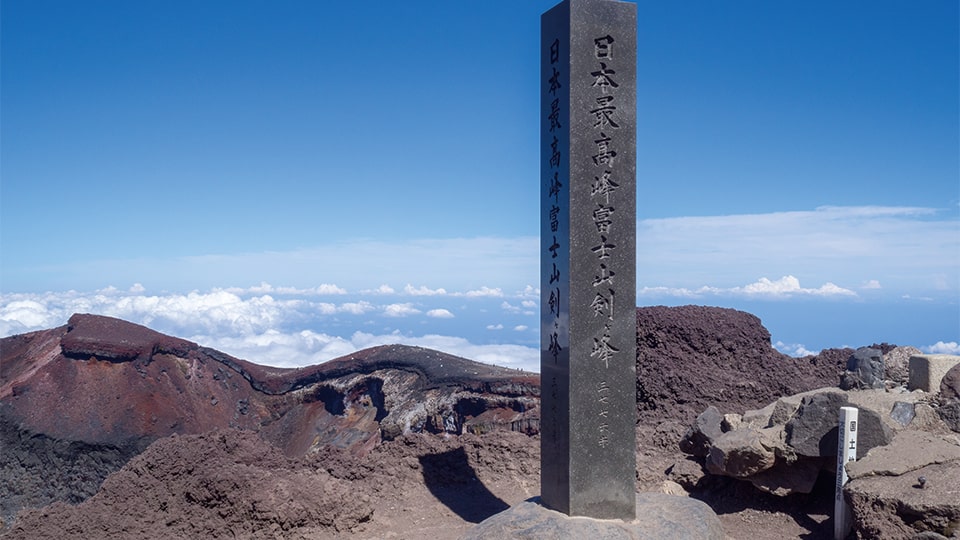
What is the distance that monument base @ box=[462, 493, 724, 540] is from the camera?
569 centimetres

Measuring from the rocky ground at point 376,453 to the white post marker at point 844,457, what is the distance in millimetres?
380

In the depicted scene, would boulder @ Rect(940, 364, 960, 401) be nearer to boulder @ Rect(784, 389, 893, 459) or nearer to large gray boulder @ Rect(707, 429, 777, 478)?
boulder @ Rect(784, 389, 893, 459)

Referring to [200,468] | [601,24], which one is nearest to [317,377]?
[200,468]

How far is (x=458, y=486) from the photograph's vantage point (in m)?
8.08

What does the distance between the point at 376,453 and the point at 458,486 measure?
103cm

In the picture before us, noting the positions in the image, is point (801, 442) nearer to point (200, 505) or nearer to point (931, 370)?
point (931, 370)

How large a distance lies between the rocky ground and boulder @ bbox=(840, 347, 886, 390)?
4.97 feet

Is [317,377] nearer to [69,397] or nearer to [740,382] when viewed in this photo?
[69,397]

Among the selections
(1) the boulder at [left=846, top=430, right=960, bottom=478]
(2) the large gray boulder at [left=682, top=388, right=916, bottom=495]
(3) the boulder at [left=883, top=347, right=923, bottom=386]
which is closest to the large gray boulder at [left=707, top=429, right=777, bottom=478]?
(2) the large gray boulder at [left=682, top=388, right=916, bottom=495]

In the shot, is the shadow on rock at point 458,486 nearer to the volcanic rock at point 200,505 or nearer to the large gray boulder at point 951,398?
the volcanic rock at point 200,505

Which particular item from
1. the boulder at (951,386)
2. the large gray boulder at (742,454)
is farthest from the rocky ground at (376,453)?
the boulder at (951,386)

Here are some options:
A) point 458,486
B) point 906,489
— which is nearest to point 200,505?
point 458,486

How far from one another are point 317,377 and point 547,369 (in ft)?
20.0

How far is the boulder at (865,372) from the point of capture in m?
8.62
